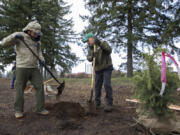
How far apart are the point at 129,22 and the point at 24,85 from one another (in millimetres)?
10765

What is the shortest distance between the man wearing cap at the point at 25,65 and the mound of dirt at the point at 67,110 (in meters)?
0.28

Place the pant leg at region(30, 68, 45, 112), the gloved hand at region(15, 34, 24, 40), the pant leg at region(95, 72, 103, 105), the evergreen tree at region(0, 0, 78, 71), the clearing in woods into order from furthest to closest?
the evergreen tree at region(0, 0, 78, 71) → the pant leg at region(95, 72, 103, 105) → the pant leg at region(30, 68, 45, 112) → the gloved hand at region(15, 34, 24, 40) → the clearing in woods

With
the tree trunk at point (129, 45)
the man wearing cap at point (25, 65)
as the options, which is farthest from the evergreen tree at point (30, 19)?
the man wearing cap at point (25, 65)

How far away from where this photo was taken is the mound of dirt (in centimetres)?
371

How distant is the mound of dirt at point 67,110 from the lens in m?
3.71

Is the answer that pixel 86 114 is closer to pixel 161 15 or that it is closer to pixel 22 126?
pixel 22 126

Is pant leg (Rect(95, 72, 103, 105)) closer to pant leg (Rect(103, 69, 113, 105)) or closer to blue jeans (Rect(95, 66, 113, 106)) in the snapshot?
blue jeans (Rect(95, 66, 113, 106))

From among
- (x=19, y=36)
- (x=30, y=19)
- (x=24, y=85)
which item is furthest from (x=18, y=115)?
(x=30, y=19)

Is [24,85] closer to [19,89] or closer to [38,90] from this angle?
[19,89]

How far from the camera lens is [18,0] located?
1523 cm

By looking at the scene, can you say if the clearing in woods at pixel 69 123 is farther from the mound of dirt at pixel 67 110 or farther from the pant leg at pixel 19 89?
the pant leg at pixel 19 89

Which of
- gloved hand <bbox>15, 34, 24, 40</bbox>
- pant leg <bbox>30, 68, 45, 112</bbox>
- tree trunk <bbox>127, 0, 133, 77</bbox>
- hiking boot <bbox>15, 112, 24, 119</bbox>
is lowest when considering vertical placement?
hiking boot <bbox>15, 112, 24, 119</bbox>

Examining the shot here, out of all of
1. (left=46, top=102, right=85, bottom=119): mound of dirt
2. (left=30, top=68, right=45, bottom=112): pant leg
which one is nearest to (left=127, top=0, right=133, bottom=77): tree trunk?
(left=46, top=102, right=85, bottom=119): mound of dirt

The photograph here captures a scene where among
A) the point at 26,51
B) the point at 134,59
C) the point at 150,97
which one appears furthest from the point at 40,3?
the point at 150,97
